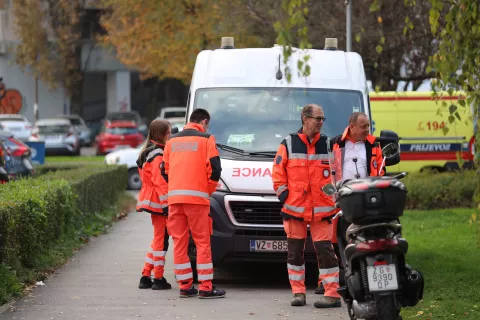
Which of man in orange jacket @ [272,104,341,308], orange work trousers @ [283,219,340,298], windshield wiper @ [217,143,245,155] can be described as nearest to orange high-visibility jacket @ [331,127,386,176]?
man in orange jacket @ [272,104,341,308]

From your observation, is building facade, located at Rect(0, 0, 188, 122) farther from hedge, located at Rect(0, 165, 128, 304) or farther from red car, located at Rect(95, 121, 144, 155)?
hedge, located at Rect(0, 165, 128, 304)

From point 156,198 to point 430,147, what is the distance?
49.1ft

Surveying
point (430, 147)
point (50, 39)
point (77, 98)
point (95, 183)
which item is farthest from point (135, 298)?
point (77, 98)

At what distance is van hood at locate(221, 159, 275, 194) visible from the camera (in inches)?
446

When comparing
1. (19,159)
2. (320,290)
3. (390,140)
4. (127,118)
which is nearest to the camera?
(390,140)

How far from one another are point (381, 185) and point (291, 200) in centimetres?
226

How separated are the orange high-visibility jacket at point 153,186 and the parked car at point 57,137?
35440 millimetres

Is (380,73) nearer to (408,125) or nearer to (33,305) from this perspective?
(408,125)

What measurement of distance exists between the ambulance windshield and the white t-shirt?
1890 millimetres

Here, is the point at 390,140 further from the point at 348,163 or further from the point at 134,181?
the point at 134,181

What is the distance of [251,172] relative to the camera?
1142 centimetres

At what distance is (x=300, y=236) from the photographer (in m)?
10.2

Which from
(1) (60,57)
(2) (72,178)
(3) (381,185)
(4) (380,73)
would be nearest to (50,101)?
(1) (60,57)

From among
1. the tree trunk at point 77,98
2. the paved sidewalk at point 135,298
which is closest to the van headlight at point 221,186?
the paved sidewalk at point 135,298
